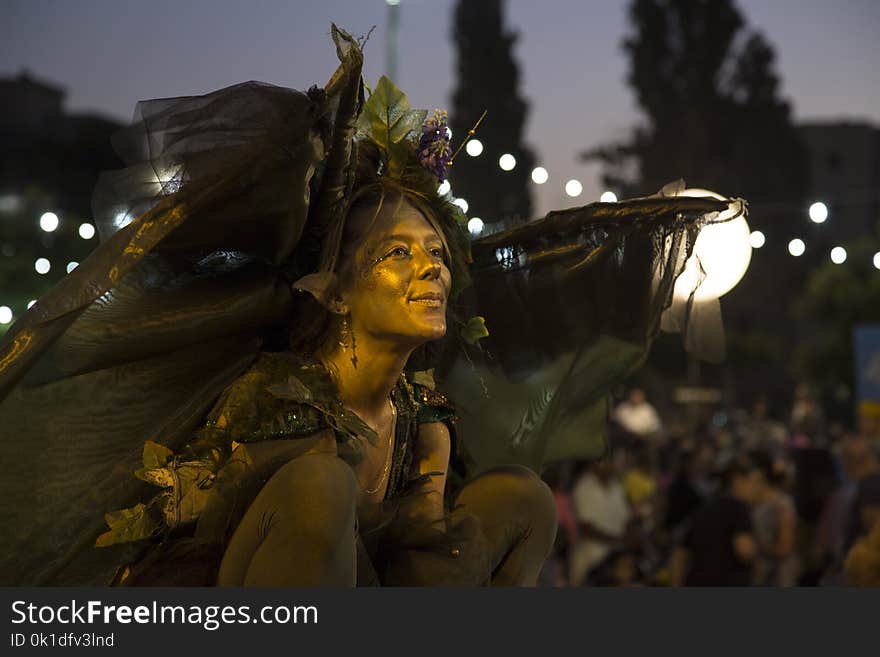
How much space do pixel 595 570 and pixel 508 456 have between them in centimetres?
520

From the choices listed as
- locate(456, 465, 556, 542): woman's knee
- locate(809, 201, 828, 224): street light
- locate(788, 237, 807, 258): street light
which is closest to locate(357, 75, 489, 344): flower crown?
locate(456, 465, 556, 542): woman's knee

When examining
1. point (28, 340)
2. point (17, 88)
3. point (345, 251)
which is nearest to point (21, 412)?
point (28, 340)

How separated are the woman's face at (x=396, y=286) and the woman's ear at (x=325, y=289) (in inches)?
0.7

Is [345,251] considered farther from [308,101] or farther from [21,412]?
[21,412]

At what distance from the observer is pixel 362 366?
9.80 feet

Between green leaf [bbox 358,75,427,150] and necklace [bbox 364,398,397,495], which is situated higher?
green leaf [bbox 358,75,427,150]

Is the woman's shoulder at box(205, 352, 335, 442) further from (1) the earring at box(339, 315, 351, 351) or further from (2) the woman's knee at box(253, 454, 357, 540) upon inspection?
(2) the woman's knee at box(253, 454, 357, 540)

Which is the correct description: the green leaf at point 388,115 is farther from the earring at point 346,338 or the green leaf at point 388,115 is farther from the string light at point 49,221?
the string light at point 49,221

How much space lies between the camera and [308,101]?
265 cm

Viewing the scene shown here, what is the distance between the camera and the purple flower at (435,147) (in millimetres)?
3141

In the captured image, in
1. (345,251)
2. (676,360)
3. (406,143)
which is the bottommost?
(676,360)

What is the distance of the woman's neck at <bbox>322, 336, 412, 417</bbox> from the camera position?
117 inches

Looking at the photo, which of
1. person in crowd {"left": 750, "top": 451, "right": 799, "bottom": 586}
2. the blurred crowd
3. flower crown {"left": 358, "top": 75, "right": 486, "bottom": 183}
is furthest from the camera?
person in crowd {"left": 750, "top": 451, "right": 799, "bottom": 586}

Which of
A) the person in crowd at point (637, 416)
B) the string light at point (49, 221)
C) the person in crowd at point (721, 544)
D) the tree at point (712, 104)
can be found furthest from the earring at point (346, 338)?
the tree at point (712, 104)
